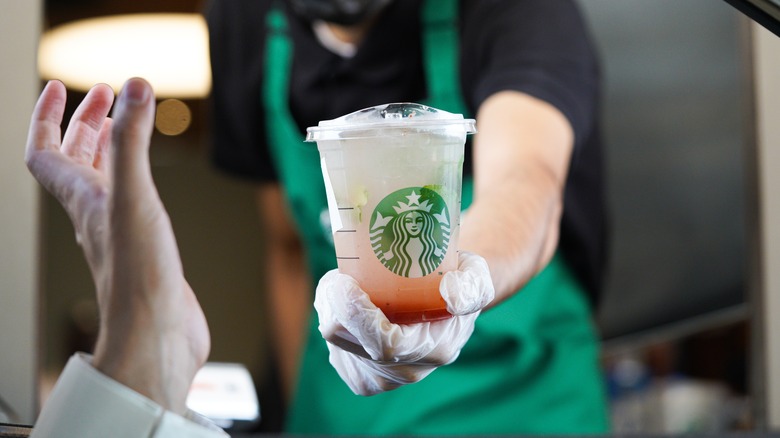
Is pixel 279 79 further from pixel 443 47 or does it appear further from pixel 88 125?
pixel 88 125

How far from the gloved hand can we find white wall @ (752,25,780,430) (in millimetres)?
1258

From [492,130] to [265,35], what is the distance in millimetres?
728

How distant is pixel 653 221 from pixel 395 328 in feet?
5.81

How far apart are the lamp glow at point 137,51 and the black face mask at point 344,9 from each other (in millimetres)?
677

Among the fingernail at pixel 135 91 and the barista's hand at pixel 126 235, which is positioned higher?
the fingernail at pixel 135 91

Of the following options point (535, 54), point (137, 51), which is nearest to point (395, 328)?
point (535, 54)

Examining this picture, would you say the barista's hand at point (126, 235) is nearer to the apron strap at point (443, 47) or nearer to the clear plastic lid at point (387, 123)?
the clear plastic lid at point (387, 123)

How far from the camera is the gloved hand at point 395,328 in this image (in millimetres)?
582

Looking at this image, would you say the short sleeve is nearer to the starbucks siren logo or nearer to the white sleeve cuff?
the starbucks siren logo

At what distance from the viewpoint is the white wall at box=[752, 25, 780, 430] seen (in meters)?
1.69

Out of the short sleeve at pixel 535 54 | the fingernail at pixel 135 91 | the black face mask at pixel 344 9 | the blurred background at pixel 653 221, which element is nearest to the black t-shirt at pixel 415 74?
the short sleeve at pixel 535 54

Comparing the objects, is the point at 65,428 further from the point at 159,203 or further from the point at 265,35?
the point at 265,35

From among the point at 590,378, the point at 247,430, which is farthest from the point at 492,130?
the point at 247,430

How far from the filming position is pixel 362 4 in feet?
4.19
